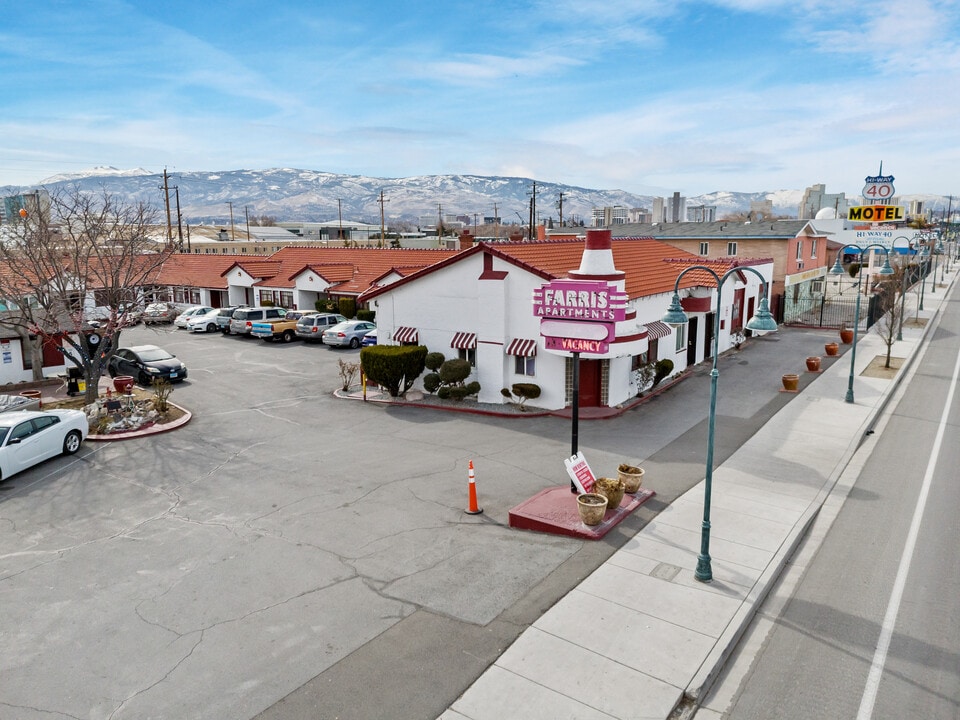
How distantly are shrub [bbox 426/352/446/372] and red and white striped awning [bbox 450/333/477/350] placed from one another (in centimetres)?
65

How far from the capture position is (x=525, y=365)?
2353 centimetres

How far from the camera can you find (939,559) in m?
12.1

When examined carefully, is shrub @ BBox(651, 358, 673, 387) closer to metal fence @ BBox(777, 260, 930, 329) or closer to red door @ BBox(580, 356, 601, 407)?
red door @ BBox(580, 356, 601, 407)

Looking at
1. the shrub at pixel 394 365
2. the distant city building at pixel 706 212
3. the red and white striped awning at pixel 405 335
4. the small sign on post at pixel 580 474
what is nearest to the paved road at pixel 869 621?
the small sign on post at pixel 580 474

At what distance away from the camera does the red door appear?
2284cm

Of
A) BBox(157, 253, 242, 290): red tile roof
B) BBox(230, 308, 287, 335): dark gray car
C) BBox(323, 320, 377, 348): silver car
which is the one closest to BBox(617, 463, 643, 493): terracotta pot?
BBox(323, 320, 377, 348): silver car

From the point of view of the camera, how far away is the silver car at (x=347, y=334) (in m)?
36.5

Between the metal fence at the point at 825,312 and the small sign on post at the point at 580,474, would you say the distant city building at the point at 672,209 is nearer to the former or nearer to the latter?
the metal fence at the point at 825,312

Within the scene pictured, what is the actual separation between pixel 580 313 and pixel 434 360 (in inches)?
403

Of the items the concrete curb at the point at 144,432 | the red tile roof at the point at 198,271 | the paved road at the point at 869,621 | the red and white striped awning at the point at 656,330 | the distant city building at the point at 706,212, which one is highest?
the distant city building at the point at 706,212

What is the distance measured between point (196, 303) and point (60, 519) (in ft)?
140

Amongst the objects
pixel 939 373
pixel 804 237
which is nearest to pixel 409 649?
pixel 939 373

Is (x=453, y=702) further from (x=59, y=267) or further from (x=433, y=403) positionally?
(x=59, y=267)

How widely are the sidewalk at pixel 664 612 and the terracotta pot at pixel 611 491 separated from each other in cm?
A: 79
